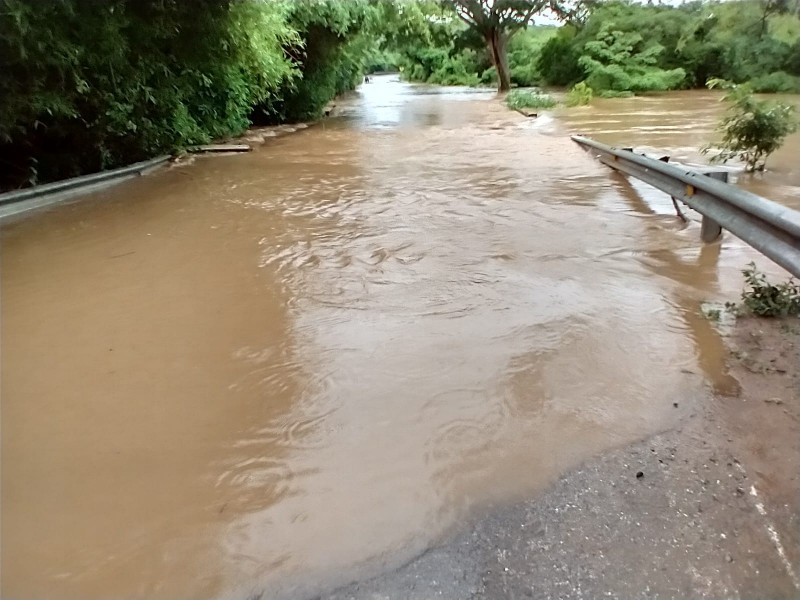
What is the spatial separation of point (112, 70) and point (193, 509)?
853 centimetres

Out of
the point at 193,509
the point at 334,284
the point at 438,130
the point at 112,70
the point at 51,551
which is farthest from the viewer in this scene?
the point at 438,130

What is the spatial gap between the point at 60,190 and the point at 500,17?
102 feet

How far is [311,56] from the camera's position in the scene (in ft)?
64.2

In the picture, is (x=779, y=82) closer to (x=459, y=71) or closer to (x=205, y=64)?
(x=205, y=64)

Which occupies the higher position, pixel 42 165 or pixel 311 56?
pixel 311 56

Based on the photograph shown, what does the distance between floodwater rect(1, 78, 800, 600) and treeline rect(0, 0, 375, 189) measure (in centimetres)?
181

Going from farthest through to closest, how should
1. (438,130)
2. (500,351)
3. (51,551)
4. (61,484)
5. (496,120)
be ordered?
(496,120), (438,130), (500,351), (61,484), (51,551)

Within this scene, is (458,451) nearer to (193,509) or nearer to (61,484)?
(193,509)

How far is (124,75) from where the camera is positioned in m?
10.2

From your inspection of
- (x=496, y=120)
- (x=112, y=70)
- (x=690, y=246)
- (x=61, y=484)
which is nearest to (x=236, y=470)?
(x=61, y=484)

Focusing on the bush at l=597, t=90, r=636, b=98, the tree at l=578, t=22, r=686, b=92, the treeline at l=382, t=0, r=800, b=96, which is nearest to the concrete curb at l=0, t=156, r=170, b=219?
the treeline at l=382, t=0, r=800, b=96

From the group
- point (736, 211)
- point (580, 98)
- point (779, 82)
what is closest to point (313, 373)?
point (736, 211)

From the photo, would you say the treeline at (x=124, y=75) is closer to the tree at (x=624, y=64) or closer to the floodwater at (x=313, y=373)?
the floodwater at (x=313, y=373)

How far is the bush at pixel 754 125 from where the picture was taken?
28.8 feet
